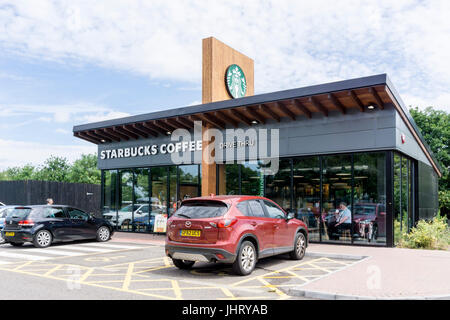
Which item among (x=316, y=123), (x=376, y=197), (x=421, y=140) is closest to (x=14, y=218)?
(x=316, y=123)

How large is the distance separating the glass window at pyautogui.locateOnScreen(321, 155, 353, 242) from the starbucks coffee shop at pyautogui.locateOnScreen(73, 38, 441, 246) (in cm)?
3

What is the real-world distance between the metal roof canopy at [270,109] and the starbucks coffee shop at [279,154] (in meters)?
0.04

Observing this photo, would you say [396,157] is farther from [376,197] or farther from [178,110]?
[178,110]

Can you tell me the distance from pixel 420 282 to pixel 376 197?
618cm

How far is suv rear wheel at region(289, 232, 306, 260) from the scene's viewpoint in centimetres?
1050

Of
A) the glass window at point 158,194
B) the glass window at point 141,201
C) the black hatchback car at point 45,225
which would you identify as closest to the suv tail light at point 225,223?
the black hatchback car at point 45,225

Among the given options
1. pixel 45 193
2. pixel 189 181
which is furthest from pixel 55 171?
pixel 189 181

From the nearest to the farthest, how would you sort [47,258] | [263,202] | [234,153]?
1. [263,202]
2. [47,258]
3. [234,153]

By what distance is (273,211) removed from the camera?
993cm

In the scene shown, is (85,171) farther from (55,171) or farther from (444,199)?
(444,199)

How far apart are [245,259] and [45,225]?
8.14m

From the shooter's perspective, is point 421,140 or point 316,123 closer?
point 316,123
